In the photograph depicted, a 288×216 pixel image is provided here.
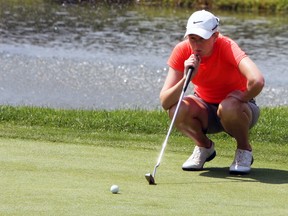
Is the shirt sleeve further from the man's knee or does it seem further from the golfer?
the man's knee

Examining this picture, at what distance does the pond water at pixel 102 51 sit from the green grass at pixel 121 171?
3985mm

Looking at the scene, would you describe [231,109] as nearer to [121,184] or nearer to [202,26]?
[202,26]

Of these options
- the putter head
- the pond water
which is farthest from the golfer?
the pond water

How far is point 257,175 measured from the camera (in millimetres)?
5535

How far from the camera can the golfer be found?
5.50 metres

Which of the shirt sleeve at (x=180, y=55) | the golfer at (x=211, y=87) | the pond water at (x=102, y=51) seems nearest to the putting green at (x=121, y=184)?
the golfer at (x=211, y=87)

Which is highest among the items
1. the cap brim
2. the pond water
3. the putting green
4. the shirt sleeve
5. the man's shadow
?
the cap brim

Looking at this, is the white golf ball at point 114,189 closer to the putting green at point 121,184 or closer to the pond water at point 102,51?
the putting green at point 121,184

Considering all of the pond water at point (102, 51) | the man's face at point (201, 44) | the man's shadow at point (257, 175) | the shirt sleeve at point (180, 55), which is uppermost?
the man's face at point (201, 44)

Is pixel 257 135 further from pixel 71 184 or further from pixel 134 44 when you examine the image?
pixel 134 44

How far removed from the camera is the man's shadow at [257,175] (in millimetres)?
5277

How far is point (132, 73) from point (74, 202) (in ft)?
41.0

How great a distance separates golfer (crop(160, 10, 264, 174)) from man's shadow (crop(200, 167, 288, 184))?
0.06 m

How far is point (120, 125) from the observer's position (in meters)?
8.05
